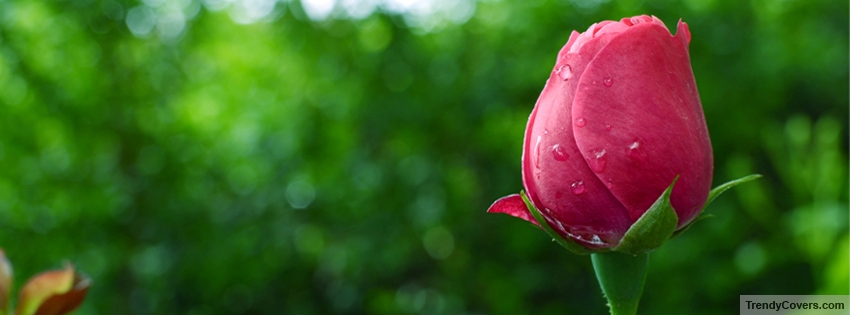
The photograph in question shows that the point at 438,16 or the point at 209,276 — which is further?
the point at 438,16

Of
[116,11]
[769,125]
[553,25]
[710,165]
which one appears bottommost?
[769,125]

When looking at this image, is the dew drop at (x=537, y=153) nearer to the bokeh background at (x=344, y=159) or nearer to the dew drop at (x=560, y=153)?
the dew drop at (x=560, y=153)

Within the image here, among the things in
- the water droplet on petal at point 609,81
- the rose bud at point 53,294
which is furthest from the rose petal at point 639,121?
the rose bud at point 53,294

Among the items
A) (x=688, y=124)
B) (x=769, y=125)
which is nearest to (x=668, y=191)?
(x=688, y=124)

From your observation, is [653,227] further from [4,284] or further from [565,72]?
[4,284]

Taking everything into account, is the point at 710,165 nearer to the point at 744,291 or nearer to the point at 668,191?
the point at 668,191

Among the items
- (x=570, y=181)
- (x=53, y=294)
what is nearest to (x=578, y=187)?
(x=570, y=181)

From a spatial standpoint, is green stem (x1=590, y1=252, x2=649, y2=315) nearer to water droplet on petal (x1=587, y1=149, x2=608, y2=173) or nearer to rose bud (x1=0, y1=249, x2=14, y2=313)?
water droplet on petal (x1=587, y1=149, x2=608, y2=173)
